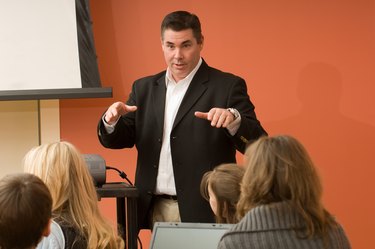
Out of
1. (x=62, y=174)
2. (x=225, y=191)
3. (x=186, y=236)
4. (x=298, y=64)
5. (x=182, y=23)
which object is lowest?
(x=186, y=236)

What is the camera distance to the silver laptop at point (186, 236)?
2.38m

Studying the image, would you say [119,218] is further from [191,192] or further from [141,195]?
[191,192]

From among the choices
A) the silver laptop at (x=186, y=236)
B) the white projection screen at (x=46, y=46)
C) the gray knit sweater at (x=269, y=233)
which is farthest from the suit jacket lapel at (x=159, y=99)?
the gray knit sweater at (x=269, y=233)

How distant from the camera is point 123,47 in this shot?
4090mm

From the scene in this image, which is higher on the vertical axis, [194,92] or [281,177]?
[194,92]

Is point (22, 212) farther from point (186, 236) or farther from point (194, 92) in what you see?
point (194, 92)

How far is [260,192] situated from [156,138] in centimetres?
A: 112

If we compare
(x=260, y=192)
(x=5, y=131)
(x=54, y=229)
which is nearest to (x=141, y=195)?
(x=54, y=229)

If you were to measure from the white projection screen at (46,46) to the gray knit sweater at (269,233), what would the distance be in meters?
2.05

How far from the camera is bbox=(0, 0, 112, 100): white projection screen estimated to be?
12.6ft

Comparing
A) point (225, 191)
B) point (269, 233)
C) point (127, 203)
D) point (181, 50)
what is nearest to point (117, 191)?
point (127, 203)

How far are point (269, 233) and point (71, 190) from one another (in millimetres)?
690

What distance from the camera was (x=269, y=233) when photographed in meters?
1.90

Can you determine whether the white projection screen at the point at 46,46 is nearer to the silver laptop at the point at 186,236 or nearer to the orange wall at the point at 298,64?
the orange wall at the point at 298,64
